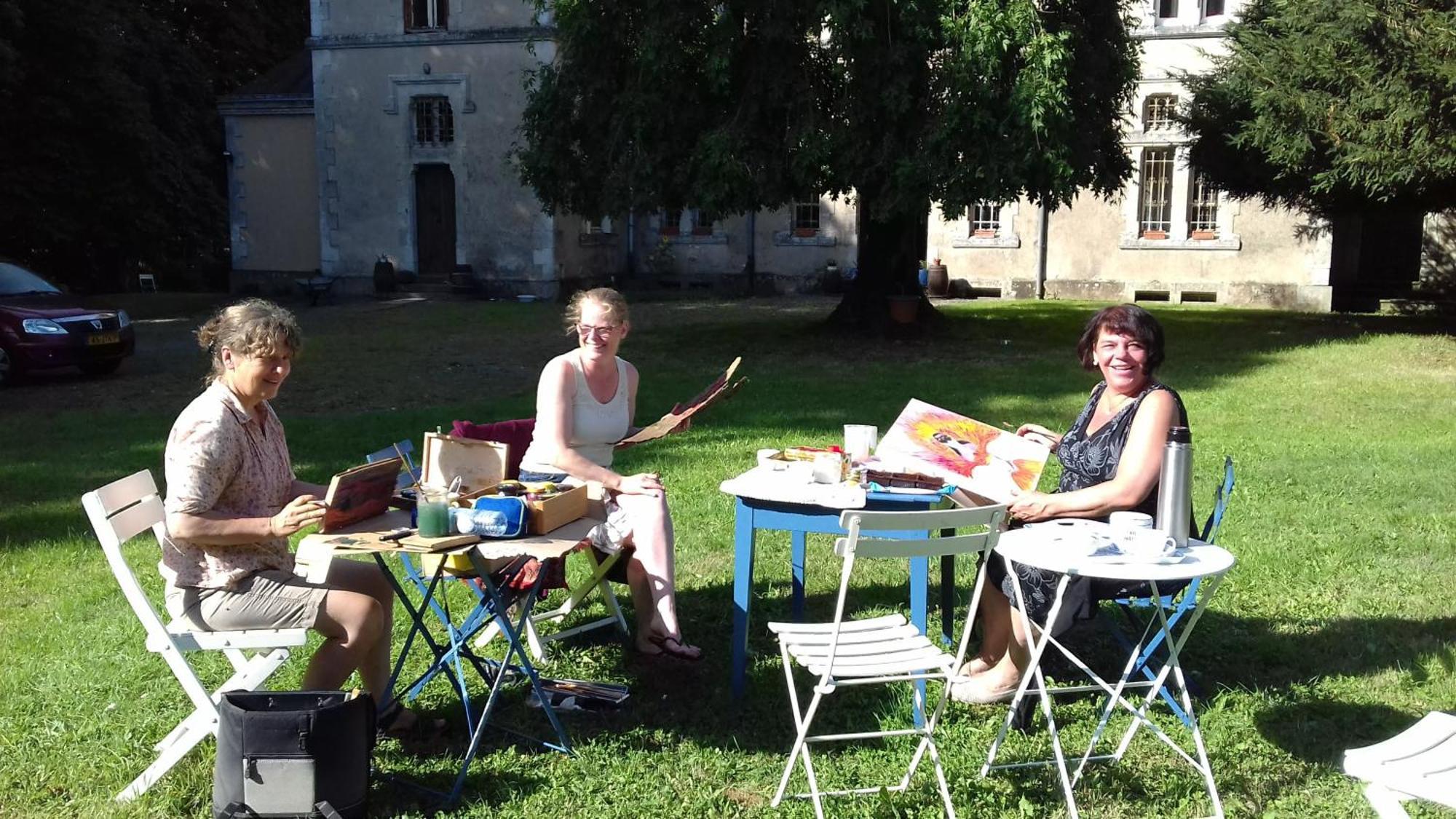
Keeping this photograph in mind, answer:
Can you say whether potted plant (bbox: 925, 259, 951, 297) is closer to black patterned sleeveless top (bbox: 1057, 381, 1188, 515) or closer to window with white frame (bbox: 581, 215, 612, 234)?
window with white frame (bbox: 581, 215, 612, 234)

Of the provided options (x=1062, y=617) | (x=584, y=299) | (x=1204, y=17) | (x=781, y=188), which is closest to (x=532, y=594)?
(x=584, y=299)

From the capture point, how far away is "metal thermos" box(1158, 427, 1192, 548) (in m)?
3.84

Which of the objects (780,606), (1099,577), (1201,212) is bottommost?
(780,606)

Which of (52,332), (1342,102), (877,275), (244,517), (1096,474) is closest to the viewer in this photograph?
(244,517)

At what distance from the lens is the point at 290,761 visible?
339 cm

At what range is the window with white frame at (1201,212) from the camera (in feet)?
81.2

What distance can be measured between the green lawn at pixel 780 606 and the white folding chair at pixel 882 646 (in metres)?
0.28

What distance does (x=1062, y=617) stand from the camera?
418cm

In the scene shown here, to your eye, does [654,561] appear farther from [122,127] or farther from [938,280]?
[122,127]

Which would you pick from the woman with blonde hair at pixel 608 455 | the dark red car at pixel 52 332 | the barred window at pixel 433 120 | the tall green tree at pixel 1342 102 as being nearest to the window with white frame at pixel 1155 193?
the tall green tree at pixel 1342 102

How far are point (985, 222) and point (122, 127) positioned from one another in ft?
59.7

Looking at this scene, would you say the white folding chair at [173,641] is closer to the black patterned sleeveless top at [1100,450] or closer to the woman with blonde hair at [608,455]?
the woman with blonde hair at [608,455]

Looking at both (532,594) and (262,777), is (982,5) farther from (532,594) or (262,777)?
(262,777)

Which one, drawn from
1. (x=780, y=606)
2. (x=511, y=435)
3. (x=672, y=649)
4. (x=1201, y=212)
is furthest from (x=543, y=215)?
(x=672, y=649)
